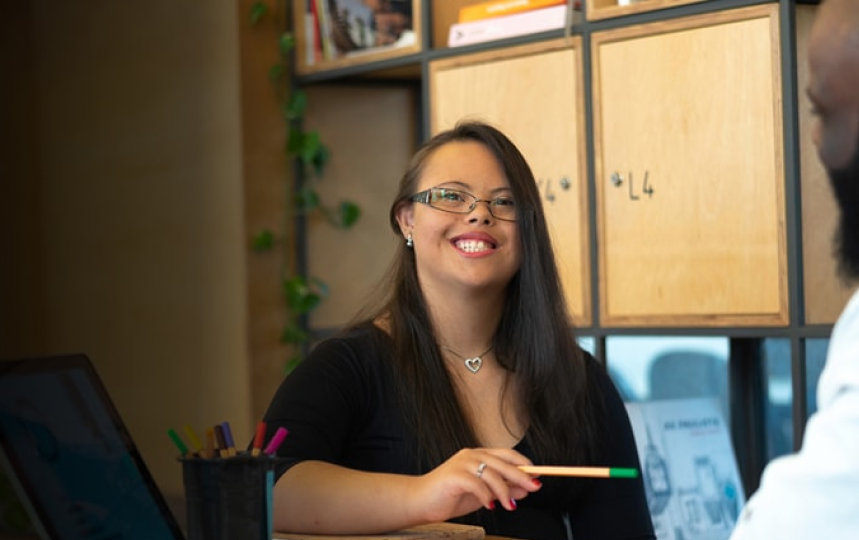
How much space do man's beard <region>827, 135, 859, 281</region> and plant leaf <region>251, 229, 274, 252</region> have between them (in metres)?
3.09

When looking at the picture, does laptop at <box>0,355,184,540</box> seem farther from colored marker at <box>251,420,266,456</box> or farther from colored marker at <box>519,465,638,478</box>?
colored marker at <box>519,465,638,478</box>

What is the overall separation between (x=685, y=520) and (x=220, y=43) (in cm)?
204

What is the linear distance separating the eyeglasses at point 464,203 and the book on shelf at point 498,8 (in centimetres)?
129

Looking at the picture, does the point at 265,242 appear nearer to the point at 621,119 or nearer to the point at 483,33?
the point at 483,33

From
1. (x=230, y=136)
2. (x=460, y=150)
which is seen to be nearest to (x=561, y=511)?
(x=460, y=150)

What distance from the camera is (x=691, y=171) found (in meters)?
3.28

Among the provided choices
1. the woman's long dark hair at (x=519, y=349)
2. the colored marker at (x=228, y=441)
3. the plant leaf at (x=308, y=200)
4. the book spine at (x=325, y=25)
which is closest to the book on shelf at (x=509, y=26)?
the book spine at (x=325, y=25)

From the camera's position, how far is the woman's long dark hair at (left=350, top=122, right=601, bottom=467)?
91.3 inches

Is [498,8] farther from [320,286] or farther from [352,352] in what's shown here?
[352,352]

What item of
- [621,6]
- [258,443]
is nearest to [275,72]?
[621,6]

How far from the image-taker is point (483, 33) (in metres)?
3.72

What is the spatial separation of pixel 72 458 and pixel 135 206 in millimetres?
3097

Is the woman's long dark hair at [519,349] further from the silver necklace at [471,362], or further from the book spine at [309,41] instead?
the book spine at [309,41]

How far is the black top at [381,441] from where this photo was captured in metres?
2.21
